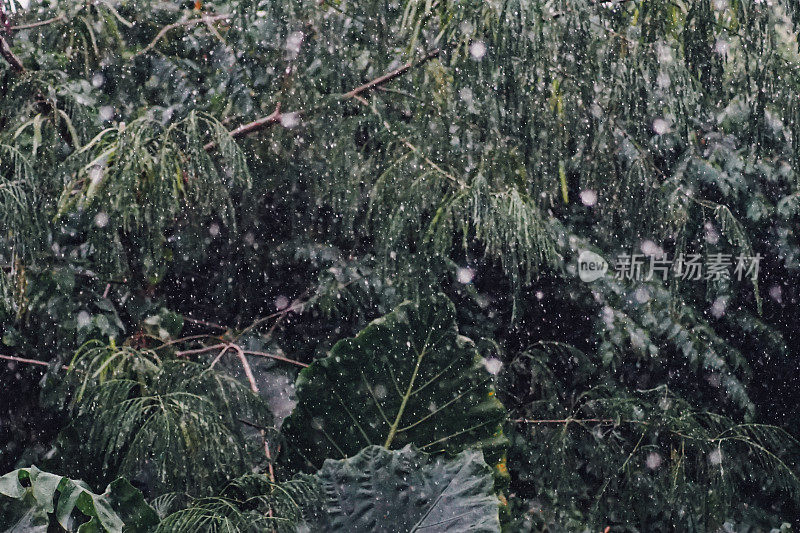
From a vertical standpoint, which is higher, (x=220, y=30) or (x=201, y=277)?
(x=220, y=30)

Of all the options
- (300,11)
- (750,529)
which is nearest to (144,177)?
(300,11)

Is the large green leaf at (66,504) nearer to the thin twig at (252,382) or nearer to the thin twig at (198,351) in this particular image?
the thin twig at (252,382)

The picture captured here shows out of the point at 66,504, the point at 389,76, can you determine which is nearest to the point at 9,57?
the point at 389,76

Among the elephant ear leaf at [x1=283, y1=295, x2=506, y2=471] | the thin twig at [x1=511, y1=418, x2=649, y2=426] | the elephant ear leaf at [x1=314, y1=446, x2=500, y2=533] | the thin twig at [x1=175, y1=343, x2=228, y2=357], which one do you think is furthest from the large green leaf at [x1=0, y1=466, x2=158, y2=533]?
the thin twig at [x1=511, y1=418, x2=649, y2=426]

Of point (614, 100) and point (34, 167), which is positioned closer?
point (614, 100)

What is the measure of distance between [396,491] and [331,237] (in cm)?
76

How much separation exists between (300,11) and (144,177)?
42 cm

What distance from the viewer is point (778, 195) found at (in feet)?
8.96

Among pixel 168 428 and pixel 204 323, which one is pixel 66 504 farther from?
pixel 204 323

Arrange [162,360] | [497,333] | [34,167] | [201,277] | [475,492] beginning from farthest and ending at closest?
1. [497,333]
2. [201,277]
3. [162,360]
4. [34,167]
5. [475,492]

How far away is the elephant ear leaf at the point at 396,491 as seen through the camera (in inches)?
58.9

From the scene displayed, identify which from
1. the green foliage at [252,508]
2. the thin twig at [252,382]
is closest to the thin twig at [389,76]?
the thin twig at [252,382]

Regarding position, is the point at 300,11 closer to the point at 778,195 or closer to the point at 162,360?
the point at 162,360

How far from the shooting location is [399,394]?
69.7 inches
